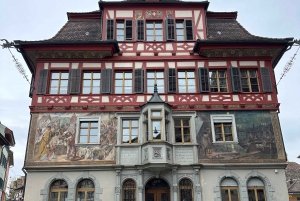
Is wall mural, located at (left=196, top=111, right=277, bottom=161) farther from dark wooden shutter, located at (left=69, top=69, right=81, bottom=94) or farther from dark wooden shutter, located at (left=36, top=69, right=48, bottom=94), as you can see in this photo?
dark wooden shutter, located at (left=36, top=69, right=48, bottom=94)

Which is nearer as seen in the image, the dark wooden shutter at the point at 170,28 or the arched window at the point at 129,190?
the arched window at the point at 129,190

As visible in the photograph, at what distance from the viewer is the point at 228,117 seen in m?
19.4

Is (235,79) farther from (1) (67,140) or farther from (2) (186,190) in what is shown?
(1) (67,140)

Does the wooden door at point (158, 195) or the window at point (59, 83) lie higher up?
the window at point (59, 83)

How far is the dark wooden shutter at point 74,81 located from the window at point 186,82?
6.25 m

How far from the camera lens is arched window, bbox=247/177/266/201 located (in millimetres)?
17859

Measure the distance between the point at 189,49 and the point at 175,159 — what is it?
23.8 ft

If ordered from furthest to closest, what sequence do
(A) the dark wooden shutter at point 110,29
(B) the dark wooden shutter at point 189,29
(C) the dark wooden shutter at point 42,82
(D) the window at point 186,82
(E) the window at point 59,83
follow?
(B) the dark wooden shutter at point 189,29 < (A) the dark wooden shutter at point 110,29 < (D) the window at point 186,82 < (E) the window at point 59,83 < (C) the dark wooden shutter at point 42,82

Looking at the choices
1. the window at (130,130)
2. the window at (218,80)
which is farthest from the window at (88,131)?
the window at (218,80)

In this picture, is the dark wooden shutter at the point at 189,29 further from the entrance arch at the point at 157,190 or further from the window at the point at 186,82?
the entrance arch at the point at 157,190

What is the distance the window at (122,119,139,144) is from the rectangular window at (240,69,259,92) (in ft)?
23.4

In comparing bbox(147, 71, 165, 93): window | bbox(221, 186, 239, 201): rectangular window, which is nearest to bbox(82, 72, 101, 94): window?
bbox(147, 71, 165, 93): window

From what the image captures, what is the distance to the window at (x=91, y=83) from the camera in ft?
65.6

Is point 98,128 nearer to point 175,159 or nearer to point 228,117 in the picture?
point 175,159
